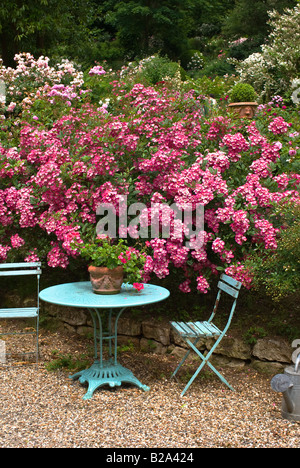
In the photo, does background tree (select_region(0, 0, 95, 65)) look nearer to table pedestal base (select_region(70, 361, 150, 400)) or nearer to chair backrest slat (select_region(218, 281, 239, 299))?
chair backrest slat (select_region(218, 281, 239, 299))

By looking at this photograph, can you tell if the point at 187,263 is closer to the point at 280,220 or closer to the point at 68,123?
the point at 280,220

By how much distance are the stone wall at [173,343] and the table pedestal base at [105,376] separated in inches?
26.8

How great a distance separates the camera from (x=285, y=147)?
19.6ft

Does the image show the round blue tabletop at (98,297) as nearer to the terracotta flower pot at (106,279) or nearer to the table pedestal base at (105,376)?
the terracotta flower pot at (106,279)

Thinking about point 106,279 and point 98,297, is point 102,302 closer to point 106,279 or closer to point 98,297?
point 98,297

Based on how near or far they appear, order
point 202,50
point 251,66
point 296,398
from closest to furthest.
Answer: point 296,398 < point 251,66 < point 202,50

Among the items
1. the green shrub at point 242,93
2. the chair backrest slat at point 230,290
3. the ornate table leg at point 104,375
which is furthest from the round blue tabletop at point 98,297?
the green shrub at point 242,93

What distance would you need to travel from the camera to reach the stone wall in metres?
4.36

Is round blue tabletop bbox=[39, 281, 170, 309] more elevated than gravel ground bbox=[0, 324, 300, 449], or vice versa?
round blue tabletop bbox=[39, 281, 170, 309]

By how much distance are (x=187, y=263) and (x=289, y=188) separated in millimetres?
1185

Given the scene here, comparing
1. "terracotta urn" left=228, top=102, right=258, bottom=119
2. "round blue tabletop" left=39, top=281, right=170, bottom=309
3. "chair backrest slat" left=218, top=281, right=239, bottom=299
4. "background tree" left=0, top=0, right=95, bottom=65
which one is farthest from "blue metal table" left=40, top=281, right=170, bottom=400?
"background tree" left=0, top=0, right=95, bottom=65

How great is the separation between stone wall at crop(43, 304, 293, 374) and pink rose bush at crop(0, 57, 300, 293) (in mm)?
484

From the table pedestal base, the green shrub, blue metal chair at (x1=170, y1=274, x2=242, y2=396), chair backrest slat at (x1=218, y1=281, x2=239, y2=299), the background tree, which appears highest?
the background tree

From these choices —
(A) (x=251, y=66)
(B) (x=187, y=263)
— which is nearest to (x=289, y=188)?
(B) (x=187, y=263)
